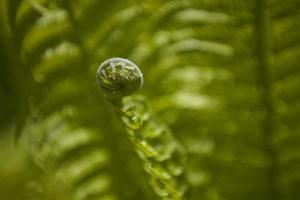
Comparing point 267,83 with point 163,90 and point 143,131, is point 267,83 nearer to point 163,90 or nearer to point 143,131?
point 163,90

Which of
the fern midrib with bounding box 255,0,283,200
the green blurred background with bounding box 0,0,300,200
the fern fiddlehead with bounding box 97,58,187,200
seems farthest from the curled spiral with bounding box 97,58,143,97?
the fern midrib with bounding box 255,0,283,200

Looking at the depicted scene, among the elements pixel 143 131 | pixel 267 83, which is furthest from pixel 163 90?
pixel 143 131

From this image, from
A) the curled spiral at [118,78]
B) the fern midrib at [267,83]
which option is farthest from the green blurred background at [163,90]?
the curled spiral at [118,78]

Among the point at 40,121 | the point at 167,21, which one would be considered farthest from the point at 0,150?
the point at 167,21

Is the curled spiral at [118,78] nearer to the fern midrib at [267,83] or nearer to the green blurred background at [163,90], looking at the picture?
the green blurred background at [163,90]

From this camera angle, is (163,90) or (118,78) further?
(163,90)

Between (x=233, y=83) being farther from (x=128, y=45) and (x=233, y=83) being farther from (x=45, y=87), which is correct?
(x=45, y=87)
